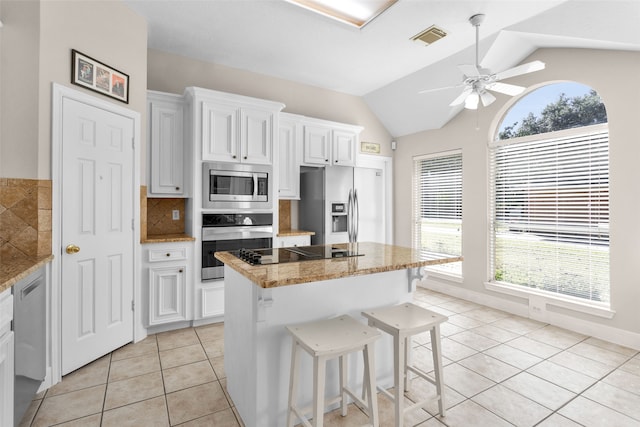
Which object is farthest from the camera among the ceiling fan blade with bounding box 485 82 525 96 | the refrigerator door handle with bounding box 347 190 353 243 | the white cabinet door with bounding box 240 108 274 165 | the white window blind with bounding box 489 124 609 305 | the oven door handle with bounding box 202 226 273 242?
the refrigerator door handle with bounding box 347 190 353 243

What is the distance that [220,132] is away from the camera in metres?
3.38

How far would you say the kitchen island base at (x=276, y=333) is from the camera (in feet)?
5.69

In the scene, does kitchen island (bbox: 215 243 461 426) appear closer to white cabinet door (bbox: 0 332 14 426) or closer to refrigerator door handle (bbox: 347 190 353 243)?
white cabinet door (bbox: 0 332 14 426)

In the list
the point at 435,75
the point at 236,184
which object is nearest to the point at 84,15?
the point at 236,184

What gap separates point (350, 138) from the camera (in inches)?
183

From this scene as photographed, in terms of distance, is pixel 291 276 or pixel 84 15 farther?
pixel 84 15

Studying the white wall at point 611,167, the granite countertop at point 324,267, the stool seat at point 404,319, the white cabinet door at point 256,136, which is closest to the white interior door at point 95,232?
the white cabinet door at point 256,136

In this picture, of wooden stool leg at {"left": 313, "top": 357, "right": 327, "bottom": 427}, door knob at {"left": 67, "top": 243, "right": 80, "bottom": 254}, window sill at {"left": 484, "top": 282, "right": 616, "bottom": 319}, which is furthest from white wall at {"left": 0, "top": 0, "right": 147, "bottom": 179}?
→ window sill at {"left": 484, "top": 282, "right": 616, "bottom": 319}

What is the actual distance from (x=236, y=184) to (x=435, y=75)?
108 inches

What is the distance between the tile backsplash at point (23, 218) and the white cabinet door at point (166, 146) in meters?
1.10

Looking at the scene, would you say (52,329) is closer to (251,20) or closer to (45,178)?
(45,178)

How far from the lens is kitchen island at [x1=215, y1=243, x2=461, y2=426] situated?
5.55 ft

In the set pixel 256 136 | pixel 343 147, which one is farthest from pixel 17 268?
pixel 343 147

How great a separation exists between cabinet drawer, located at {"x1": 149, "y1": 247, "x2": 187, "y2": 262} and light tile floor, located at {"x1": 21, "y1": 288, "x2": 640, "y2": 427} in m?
0.75
